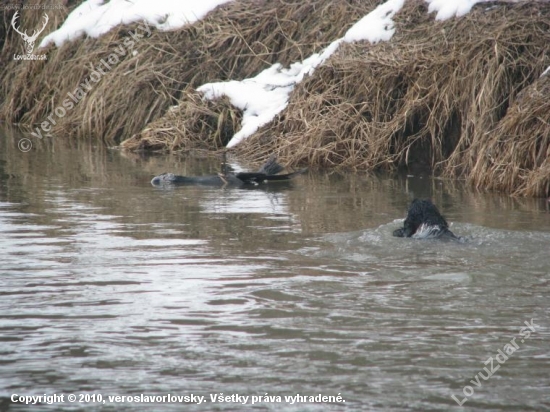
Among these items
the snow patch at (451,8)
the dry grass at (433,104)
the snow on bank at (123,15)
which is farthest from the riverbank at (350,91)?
the snow on bank at (123,15)

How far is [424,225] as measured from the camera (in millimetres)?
7203

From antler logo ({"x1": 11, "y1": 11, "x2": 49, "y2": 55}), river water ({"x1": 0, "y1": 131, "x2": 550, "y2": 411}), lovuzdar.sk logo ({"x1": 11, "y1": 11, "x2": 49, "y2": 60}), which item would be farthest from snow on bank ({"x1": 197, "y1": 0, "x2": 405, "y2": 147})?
antler logo ({"x1": 11, "y1": 11, "x2": 49, "y2": 55})

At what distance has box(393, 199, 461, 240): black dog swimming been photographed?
713 centimetres

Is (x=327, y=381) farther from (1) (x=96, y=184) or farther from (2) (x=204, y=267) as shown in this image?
(1) (x=96, y=184)

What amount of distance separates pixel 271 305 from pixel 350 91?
294 inches

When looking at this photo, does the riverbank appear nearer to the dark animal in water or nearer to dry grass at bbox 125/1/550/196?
dry grass at bbox 125/1/550/196

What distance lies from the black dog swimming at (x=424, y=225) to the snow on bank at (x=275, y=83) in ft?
18.8

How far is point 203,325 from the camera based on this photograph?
4.77 metres

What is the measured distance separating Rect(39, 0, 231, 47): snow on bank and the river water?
7.48 meters

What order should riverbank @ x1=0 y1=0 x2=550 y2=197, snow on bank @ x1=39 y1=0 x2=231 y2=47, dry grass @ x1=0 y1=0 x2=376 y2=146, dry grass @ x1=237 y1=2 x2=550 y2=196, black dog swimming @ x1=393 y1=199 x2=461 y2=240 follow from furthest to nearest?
1. snow on bank @ x1=39 y1=0 x2=231 y2=47
2. dry grass @ x1=0 y1=0 x2=376 y2=146
3. riverbank @ x1=0 y1=0 x2=550 y2=197
4. dry grass @ x1=237 y1=2 x2=550 y2=196
5. black dog swimming @ x1=393 y1=199 x2=461 y2=240

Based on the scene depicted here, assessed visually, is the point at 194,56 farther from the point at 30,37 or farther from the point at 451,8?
the point at 30,37

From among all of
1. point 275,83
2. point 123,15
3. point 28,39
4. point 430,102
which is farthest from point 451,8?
point 28,39

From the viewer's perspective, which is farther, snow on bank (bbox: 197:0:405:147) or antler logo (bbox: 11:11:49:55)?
antler logo (bbox: 11:11:49:55)

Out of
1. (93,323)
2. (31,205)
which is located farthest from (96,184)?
(93,323)
